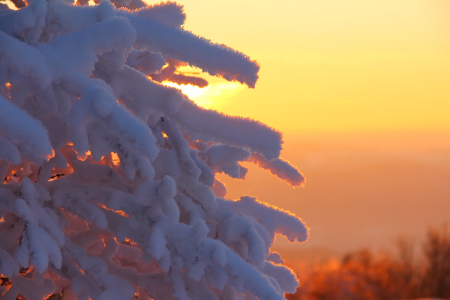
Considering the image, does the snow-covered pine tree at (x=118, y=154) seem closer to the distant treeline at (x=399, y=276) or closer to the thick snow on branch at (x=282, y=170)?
the thick snow on branch at (x=282, y=170)

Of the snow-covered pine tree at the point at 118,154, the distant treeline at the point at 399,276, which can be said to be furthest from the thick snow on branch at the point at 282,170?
the distant treeline at the point at 399,276

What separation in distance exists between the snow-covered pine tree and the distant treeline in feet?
34.7

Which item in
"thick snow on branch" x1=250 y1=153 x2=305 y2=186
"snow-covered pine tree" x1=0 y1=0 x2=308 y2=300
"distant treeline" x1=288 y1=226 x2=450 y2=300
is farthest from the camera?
"distant treeline" x1=288 y1=226 x2=450 y2=300

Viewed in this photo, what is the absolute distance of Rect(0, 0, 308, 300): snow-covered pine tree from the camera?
1.25 m

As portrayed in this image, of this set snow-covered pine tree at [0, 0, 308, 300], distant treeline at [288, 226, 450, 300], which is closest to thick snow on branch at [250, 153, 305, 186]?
snow-covered pine tree at [0, 0, 308, 300]

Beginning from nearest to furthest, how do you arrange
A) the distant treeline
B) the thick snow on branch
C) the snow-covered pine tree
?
1. the snow-covered pine tree
2. the thick snow on branch
3. the distant treeline

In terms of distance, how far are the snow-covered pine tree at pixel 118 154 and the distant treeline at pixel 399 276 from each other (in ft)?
34.7

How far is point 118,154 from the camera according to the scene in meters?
1.30

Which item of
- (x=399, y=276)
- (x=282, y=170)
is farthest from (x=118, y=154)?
(x=399, y=276)

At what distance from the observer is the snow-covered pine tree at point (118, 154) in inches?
49.3

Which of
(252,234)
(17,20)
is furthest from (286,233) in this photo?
(17,20)

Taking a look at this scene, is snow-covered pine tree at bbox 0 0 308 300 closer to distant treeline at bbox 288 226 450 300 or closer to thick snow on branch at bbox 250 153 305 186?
thick snow on branch at bbox 250 153 305 186

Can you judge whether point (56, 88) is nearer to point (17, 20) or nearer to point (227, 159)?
point (17, 20)

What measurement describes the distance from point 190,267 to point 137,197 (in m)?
0.29
